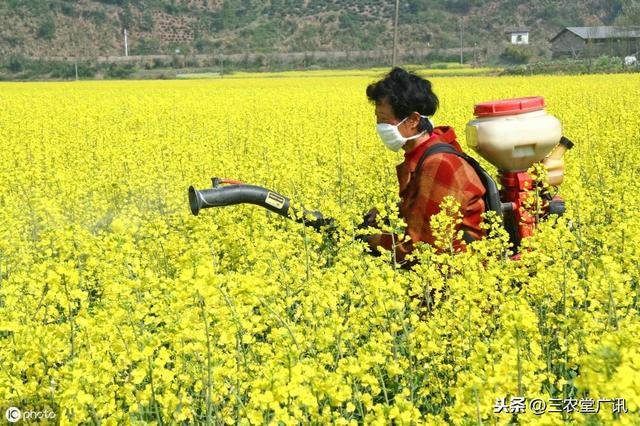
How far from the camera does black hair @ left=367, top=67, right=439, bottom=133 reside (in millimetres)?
4082

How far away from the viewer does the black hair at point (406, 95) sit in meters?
4.08

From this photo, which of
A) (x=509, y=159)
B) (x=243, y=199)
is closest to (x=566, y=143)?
(x=509, y=159)

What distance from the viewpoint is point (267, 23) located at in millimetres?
72500

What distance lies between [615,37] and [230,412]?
51.6m

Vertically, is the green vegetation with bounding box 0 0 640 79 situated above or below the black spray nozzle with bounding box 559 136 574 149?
above

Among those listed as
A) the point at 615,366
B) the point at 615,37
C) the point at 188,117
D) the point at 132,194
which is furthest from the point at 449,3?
the point at 615,366

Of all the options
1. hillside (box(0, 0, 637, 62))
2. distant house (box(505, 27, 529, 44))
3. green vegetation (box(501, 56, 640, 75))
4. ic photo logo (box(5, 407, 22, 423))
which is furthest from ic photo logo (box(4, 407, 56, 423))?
distant house (box(505, 27, 529, 44))

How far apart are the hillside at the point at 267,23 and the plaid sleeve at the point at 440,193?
200ft

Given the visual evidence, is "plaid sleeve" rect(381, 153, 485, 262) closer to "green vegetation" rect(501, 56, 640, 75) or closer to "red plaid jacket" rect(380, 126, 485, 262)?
"red plaid jacket" rect(380, 126, 485, 262)

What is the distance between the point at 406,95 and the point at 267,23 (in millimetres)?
71002

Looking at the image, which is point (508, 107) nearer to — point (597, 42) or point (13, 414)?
point (13, 414)

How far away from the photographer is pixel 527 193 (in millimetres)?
4094

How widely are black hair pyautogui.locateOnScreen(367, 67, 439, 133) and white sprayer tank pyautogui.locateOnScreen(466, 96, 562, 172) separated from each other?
274mm

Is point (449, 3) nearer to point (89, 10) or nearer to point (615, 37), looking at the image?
point (615, 37)
